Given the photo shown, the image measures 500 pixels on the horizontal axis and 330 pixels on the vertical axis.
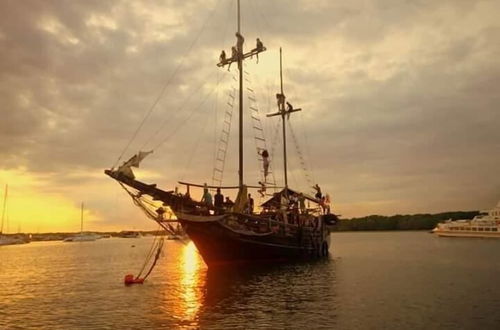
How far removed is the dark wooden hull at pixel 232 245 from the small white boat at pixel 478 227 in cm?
9119

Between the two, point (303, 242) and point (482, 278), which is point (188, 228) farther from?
point (482, 278)

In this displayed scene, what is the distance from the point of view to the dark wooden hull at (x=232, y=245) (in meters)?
37.3

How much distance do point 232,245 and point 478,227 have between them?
104238 millimetres

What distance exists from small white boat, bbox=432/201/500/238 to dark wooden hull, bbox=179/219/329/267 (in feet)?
299

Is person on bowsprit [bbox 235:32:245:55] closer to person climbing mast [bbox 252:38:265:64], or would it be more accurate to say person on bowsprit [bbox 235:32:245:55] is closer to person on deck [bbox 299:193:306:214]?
person climbing mast [bbox 252:38:265:64]

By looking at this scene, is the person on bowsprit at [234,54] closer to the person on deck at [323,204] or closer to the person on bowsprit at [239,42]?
the person on bowsprit at [239,42]

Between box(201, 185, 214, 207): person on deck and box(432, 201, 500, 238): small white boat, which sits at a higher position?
box(201, 185, 214, 207): person on deck

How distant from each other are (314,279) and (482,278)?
1280cm

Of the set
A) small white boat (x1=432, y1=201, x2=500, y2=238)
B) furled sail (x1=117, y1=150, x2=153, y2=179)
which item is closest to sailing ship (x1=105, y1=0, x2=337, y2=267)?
furled sail (x1=117, y1=150, x2=153, y2=179)

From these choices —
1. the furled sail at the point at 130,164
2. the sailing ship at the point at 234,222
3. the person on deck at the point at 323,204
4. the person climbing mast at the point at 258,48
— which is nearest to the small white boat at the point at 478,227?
the person on deck at the point at 323,204

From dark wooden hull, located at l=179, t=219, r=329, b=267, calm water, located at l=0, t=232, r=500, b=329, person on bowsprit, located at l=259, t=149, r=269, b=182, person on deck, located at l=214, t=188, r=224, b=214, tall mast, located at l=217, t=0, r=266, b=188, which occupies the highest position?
tall mast, located at l=217, t=0, r=266, b=188

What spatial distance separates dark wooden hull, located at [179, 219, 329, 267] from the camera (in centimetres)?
3734

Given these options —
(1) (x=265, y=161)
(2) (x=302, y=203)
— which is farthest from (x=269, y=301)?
(2) (x=302, y=203)

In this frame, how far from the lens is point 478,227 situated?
402ft
